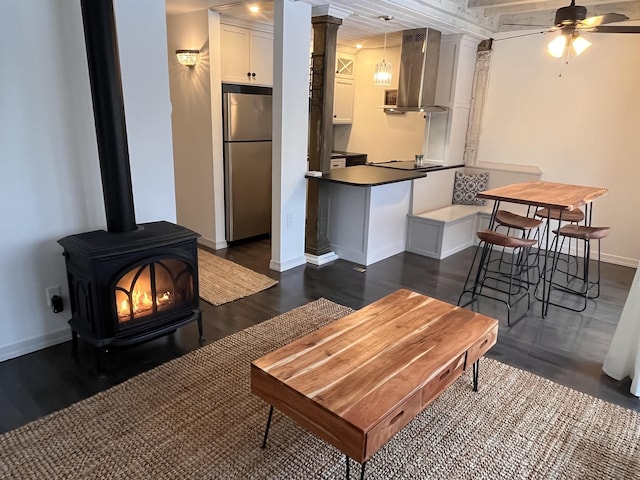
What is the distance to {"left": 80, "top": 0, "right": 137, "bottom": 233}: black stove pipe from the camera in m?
2.29

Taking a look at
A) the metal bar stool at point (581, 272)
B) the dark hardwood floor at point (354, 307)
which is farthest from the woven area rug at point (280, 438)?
the metal bar stool at point (581, 272)

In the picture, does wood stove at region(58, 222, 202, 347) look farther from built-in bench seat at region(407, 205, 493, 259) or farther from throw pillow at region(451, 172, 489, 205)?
throw pillow at region(451, 172, 489, 205)

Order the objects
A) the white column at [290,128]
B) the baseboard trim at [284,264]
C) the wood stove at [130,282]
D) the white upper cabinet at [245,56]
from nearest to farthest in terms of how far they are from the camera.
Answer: the wood stove at [130,282] < the white column at [290,128] < the baseboard trim at [284,264] < the white upper cabinet at [245,56]

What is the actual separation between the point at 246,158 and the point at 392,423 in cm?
373

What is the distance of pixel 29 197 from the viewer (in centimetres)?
256

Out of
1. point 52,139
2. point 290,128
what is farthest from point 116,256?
point 290,128

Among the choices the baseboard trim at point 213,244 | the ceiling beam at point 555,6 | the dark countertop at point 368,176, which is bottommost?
the baseboard trim at point 213,244

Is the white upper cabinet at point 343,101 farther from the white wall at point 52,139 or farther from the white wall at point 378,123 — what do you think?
the white wall at point 52,139

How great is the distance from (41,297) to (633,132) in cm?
555

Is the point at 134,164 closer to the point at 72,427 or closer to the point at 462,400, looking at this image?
the point at 72,427

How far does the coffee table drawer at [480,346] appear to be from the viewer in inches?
85.0

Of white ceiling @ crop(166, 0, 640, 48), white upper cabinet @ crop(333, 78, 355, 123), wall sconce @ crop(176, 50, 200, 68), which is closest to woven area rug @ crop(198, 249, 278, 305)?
wall sconce @ crop(176, 50, 200, 68)

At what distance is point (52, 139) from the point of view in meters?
2.59

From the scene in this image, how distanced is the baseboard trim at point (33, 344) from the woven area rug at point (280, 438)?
2.38ft
